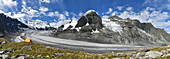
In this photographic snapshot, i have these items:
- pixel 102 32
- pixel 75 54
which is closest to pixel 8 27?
pixel 102 32

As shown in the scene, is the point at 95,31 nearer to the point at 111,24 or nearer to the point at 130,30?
the point at 111,24

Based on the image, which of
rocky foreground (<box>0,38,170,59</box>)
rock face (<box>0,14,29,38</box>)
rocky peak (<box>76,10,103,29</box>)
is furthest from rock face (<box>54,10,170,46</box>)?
rock face (<box>0,14,29,38</box>)

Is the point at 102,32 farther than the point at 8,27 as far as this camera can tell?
No

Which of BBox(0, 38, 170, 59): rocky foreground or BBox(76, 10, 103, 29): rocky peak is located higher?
BBox(76, 10, 103, 29): rocky peak

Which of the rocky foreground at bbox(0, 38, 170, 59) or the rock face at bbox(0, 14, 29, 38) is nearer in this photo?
the rocky foreground at bbox(0, 38, 170, 59)

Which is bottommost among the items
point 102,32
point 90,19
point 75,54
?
point 75,54

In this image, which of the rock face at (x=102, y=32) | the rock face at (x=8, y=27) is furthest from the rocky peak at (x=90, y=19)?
the rock face at (x=8, y=27)

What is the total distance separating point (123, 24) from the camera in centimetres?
6112

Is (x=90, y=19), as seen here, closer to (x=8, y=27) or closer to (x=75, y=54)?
(x=75, y=54)

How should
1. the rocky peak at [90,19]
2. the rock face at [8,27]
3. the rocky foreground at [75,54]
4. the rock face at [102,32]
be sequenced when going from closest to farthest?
the rocky foreground at [75,54], the rock face at [102,32], the rocky peak at [90,19], the rock face at [8,27]

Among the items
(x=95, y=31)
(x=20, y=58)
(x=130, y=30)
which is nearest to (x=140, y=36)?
(x=130, y=30)

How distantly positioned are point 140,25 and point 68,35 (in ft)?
214

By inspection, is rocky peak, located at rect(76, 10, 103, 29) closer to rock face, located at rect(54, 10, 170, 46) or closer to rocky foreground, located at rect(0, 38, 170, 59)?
rock face, located at rect(54, 10, 170, 46)

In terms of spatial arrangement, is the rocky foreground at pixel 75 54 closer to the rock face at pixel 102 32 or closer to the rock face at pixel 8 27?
the rock face at pixel 102 32
